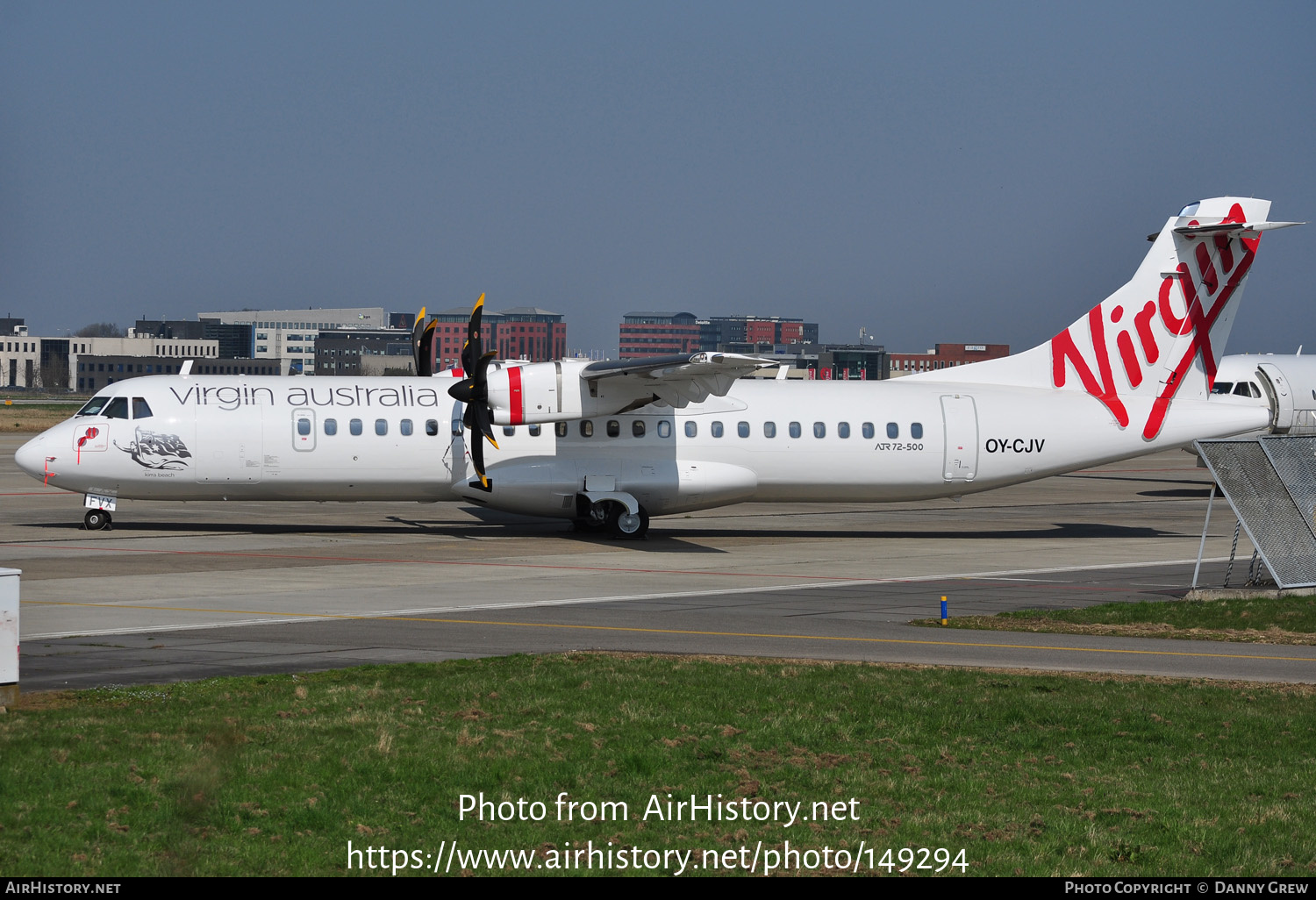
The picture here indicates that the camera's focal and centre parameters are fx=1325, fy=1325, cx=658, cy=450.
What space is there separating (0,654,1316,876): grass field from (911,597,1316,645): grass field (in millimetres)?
4018

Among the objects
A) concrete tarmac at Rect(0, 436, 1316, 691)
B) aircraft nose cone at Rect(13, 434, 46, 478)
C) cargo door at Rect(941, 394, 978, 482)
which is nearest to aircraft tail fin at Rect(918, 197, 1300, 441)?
cargo door at Rect(941, 394, 978, 482)

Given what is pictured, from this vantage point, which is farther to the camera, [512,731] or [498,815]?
[512,731]

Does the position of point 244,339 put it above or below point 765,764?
above

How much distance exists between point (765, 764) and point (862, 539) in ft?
70.0

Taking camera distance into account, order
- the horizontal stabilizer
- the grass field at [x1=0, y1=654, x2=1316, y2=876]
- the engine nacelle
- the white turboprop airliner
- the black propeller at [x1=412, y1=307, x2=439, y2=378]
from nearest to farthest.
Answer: the grass field at [x1=0, y1=654, x2=1316, y2=876] < the engine nacelle < the white turboprop airliner < the horizontal stabilizer < the black propeller at [x1=412, y1=307, x2=439, y2=378]

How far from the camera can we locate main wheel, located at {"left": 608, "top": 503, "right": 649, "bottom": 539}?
29875 mm

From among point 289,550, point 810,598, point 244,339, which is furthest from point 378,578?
point 244,339

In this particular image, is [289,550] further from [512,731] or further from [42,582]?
[512,731]

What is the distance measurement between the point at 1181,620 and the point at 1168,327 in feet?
47.6

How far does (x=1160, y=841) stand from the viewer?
9055mm

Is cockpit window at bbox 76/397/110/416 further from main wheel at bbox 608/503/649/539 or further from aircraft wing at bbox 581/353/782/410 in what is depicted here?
main wheel at bbox 608/503/649/539

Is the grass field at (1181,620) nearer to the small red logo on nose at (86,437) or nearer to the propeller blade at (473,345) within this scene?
the propeller blade at (473,345)

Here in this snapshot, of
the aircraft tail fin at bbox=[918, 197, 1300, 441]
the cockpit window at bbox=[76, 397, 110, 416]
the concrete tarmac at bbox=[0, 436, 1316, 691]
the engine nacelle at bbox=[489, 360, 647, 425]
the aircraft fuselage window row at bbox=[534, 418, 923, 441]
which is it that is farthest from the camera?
the aircraft tail fin at bbox=[918, 197, 1300, 441]

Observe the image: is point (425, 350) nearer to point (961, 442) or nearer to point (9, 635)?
point (961, 442)
